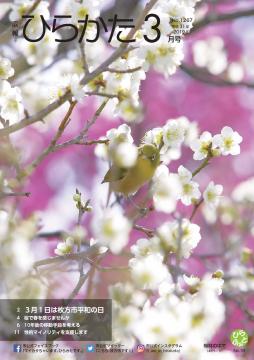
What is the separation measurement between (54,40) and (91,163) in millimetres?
1932

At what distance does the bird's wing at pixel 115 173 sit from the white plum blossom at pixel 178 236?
3.9 inches

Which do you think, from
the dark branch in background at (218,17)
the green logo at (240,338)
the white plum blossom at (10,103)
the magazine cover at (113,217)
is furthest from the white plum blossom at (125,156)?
the dark branch in background at (218,17)

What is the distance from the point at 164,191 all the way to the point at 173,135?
0.39 feet

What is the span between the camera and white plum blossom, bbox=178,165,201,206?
974 mm

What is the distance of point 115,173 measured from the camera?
2.81 feet

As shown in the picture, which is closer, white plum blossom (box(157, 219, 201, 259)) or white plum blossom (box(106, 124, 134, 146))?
white plum blossom (box(157, 219, 201, 259))

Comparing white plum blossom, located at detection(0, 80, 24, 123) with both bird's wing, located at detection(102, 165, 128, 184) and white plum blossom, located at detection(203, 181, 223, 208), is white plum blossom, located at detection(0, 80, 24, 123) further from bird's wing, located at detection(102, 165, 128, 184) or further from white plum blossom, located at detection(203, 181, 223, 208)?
white plum blossom, located at detection(203, 181, 223, 208)

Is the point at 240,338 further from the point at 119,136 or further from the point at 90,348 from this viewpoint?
the point at 119,136

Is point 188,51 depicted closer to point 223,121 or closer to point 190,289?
point 223,121

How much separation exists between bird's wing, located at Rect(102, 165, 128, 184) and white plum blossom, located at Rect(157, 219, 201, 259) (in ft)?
0.32

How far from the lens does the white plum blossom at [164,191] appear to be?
0.89 meters

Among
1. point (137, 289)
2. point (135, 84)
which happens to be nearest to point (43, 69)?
point (135, 84)

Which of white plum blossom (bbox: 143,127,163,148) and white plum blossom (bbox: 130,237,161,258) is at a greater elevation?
white plum blossom (bbox: 143,127,163,148)

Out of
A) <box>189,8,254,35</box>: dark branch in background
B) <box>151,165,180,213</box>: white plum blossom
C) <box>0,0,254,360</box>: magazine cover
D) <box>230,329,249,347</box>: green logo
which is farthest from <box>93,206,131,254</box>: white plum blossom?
<box>189,8,254,35</box>: dark branch in background
